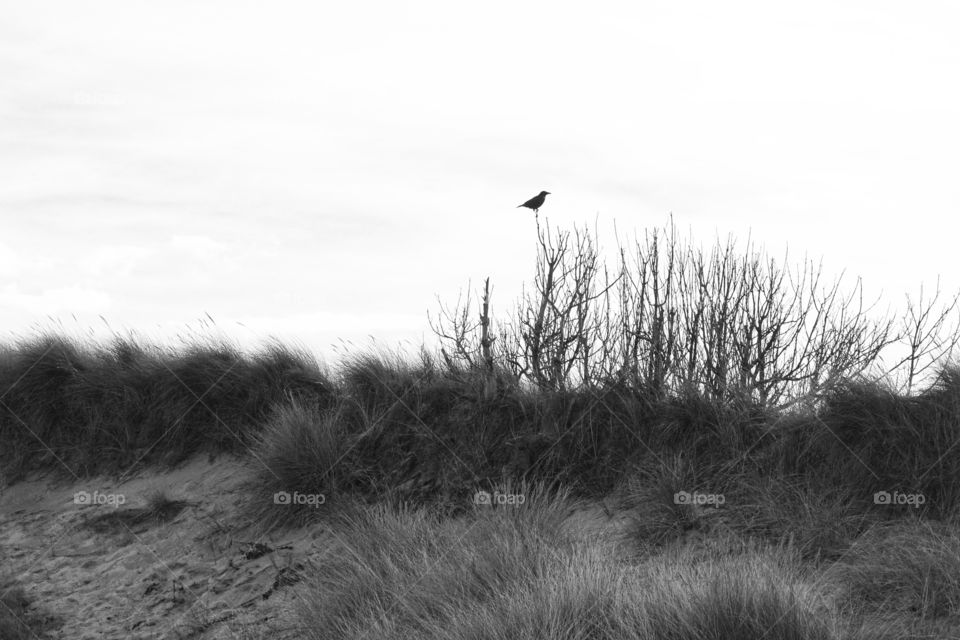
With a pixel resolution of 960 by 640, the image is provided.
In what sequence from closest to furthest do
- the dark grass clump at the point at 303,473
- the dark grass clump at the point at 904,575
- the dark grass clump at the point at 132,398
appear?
the dark grass clump at the point at 904,575 < the dark grass clump at the point at 303,473 < the dark grass clump at the point at 132,398

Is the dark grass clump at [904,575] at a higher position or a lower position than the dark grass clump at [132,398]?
lower

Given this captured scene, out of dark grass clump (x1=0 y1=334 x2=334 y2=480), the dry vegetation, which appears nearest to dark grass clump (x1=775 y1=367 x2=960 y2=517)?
the dry vegetation

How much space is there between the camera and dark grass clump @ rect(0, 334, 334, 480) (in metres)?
10.7

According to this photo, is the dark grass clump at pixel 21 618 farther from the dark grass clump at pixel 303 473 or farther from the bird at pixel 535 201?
the bird at pixel 535 201

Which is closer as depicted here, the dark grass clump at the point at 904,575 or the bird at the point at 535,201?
the dark grass clump at the point at 904,575

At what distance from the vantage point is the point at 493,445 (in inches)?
345

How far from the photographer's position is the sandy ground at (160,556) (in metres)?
7.62

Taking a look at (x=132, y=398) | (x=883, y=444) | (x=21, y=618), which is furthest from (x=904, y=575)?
(x=132, y=398)

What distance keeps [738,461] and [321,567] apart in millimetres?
3595

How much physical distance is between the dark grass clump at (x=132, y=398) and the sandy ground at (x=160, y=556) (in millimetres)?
364

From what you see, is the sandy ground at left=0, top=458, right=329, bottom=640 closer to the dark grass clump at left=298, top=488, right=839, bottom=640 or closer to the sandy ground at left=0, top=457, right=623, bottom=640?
the sandy ground at left=0, top=457, right=623, bottom=640

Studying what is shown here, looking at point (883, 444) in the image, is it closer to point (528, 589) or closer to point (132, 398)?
point (528, 589)

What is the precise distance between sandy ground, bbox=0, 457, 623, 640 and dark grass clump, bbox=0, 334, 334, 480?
0.36 metres

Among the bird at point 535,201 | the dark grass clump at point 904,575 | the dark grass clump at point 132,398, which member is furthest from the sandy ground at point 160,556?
the bird at point 535,201
